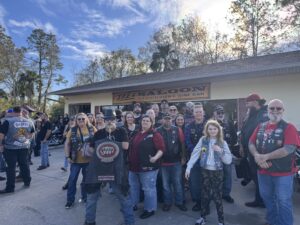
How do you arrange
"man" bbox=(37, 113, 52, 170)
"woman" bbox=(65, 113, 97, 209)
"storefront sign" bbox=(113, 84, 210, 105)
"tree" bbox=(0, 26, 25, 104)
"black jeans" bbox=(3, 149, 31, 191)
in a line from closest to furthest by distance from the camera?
"woman" bbox=(65, 113, 97, 209), "black jeans" bbox=(3, 149, 31, 191), "man" bbox=(37, 113, 52, 170), "storefront sign" bbox=(113, 84, 210, 105), "tree" bbox=(0, 26, 25, 104)

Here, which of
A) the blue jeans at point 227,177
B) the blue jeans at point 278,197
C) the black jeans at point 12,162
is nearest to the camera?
the blue jeans at point 278,197

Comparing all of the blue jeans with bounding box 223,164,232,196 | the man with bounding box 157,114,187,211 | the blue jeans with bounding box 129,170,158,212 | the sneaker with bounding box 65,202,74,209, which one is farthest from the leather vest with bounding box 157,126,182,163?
the sneaker with bounding box 65,202,74,209

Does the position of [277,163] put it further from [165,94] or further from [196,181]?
[165,94]

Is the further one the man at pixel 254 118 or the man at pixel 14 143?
the man at pixel 14 143

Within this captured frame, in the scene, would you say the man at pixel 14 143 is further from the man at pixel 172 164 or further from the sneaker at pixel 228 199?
the sneaker at pixel 228 199

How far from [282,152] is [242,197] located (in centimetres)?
226

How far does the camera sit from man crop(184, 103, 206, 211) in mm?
4547

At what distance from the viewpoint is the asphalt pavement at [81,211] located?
13.6 feet

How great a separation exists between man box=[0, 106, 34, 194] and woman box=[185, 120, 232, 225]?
13.1ft

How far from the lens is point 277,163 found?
11.0 ft

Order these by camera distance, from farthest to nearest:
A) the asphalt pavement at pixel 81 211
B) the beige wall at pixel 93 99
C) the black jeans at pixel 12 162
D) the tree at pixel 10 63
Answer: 1. the tree at pixel 10 63
2. the beige wall at pixel 93 99
3. the black jeans at pixel 12 162
4. the asphalt pavement at pixel 81 211

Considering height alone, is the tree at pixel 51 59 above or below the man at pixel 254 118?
above

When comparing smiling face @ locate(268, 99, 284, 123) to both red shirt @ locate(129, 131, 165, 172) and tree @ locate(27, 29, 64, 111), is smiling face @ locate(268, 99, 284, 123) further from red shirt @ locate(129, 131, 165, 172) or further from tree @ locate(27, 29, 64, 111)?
tree @ locate(27, 29, 64, 111)

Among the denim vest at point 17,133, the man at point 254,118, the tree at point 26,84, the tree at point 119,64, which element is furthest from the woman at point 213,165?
the tree at point 119,64
